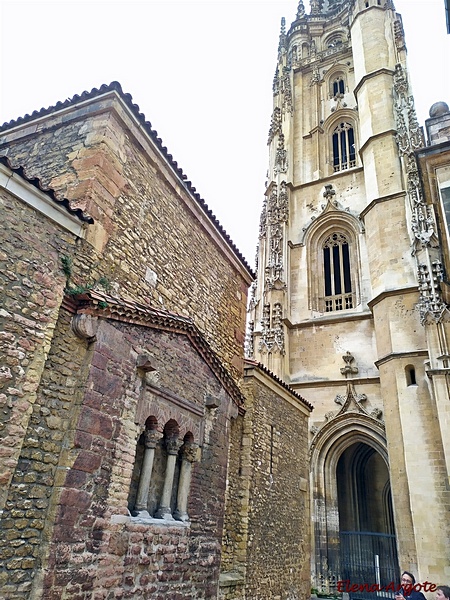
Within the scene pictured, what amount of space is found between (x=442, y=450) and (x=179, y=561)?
1060 centimetres

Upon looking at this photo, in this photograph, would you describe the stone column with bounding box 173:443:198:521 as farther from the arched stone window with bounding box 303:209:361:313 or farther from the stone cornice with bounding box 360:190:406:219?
the stone cornice with bounding box 360:190:406:219

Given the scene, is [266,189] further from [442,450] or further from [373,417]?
[442,450]

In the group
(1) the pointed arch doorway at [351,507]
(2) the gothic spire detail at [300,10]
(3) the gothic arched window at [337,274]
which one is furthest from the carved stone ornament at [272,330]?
(2) the gothic spire detail at [300,10]

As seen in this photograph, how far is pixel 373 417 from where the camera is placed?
1658 centimetres

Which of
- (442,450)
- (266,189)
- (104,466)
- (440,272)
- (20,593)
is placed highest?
(266,189)

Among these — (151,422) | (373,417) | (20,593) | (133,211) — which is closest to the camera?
(20,593)

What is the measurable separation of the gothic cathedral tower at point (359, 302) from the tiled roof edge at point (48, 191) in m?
12.7

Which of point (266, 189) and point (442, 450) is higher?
point (266, 189)

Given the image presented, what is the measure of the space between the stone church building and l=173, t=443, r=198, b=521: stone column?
2 cm

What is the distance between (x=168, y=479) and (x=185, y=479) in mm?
478

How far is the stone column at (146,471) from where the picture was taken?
18.4ft

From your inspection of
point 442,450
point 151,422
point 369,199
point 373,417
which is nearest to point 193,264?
point 151,422

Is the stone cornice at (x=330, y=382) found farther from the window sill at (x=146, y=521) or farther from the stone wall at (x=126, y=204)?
the window sill at (x=146, y=521)

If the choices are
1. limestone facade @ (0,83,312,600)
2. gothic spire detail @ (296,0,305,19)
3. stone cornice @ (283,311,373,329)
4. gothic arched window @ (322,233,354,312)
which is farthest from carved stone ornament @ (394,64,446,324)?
gothic spire detail @ (296,0,305,19)
